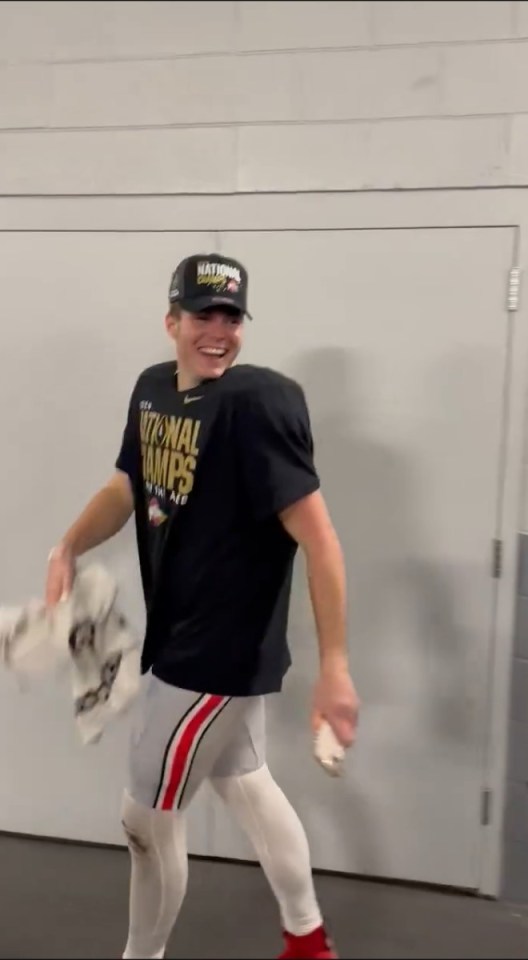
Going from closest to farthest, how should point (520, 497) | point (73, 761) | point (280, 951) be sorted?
point (280, 951)
point (520, 497)
point (73, 761)

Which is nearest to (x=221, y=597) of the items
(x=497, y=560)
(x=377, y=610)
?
(x=377, y=610)

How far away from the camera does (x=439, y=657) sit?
2.16m

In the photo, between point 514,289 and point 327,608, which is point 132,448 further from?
point 514,289

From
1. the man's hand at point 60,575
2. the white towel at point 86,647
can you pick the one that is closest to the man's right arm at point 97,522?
the man's hand at point 60,575

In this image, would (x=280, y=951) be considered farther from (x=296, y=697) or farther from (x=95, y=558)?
(x=95, y=558)

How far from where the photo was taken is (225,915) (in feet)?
6.82

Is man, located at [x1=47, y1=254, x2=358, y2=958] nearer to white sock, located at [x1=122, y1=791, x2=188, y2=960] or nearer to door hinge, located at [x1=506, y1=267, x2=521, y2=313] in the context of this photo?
white sock, located at [x1=122, y1=791, x2=188, y2=960]

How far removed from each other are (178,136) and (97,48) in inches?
12.3

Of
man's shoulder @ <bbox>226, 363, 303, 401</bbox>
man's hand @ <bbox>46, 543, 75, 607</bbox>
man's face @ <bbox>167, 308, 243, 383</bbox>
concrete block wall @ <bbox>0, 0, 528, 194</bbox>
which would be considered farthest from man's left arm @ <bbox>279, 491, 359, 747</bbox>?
concrete block wall @ <bbox>0, 0, 528, 194</bbox>

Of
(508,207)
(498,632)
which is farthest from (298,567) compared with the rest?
(508,207)

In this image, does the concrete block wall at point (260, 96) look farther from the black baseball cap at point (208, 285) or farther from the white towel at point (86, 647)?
the white towel at point (86, 647)

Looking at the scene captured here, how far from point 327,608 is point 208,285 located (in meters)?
0.65

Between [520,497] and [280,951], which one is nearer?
[280,951]

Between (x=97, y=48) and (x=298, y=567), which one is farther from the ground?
(x=97, y=48)
